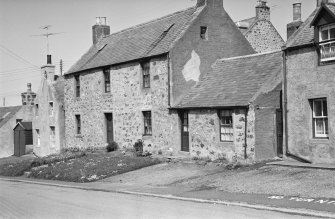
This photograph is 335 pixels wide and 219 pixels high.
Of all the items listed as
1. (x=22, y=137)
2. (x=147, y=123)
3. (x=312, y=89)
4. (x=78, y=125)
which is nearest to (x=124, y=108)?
(x=147, y=123)

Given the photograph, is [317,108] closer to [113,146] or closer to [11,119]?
[113,146]

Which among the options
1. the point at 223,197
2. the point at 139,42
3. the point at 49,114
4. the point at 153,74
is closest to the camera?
the point at 223,197

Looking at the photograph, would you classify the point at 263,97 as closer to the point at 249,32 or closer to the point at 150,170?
the point at 150,170

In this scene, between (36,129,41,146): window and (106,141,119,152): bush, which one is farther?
(36,129,41,146): window

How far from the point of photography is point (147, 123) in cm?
2845

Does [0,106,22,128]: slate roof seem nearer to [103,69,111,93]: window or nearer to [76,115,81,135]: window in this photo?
[76,115,81,135]: window

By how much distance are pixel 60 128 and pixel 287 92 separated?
23.2 m

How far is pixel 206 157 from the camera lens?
23.8 meters

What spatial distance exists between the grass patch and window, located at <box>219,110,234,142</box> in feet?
14.2

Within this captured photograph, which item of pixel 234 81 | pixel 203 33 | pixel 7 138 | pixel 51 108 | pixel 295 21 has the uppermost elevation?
pixel 295 21

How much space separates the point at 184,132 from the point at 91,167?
18.3 feet

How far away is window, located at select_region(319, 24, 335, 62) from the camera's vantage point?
18.3 m

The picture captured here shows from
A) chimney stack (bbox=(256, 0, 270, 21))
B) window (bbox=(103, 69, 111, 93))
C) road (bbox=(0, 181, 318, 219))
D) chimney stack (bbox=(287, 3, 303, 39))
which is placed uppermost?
chimney stack (bbox=(256, 0, 270, 21))

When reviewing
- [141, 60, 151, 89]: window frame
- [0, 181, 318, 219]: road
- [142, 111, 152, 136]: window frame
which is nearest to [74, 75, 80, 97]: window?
[141, 60, 151, 89]: window frame
